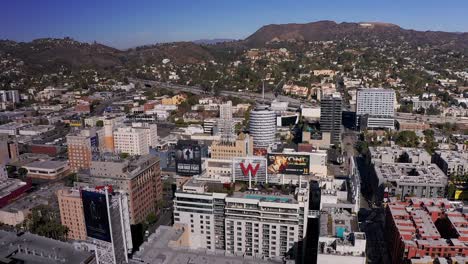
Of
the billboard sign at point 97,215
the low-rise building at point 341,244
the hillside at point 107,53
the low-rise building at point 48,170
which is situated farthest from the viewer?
the hillside at point 107,53

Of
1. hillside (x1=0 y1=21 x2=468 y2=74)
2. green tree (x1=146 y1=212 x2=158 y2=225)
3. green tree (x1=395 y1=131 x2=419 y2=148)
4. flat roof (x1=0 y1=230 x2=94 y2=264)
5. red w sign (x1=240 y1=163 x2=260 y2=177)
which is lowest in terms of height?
green tree (x1=146 y1=212 x2=158 y2=225)

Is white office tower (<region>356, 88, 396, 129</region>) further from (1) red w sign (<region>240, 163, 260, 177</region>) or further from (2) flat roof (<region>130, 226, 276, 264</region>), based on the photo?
(2) flat roof (<region>130, 226, 276, 264</region>)

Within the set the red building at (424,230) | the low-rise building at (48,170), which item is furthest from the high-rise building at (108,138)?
the red building at (424,230)

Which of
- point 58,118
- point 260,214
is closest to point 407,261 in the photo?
point 260,214

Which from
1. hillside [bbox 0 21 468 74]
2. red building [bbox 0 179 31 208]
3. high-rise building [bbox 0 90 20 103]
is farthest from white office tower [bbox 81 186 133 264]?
hillside [bbox 0 21 468 74]

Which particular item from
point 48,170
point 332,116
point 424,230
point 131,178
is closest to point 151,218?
point 131,178

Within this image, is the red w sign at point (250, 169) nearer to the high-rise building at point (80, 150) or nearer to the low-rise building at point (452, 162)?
the high-rise building at point (80, 150)
